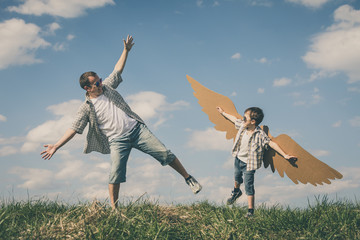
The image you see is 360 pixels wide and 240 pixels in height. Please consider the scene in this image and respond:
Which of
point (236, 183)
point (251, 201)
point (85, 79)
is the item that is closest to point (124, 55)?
point (85, 79)

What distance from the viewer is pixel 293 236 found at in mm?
4262

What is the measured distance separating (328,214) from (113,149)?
318 cm

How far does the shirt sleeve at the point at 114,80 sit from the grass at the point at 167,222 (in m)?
1.95

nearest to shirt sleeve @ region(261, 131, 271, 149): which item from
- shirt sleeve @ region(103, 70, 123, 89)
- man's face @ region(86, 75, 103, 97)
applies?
shirt sleeve @ region(103, 70, 123, 89)

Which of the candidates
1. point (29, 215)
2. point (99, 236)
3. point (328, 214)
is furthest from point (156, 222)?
point (328, 214)

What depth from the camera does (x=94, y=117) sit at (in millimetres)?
5258

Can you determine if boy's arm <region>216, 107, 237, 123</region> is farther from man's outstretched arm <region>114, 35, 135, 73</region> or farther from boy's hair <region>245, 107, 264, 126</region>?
man's outstretched arm <region>114, 35, 135, 73</region>

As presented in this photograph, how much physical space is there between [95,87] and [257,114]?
2.56m

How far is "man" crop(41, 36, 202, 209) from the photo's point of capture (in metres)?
5.14

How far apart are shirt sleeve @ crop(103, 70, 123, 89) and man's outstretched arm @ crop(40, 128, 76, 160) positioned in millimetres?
956

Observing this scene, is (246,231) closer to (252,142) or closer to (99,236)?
(252,142)

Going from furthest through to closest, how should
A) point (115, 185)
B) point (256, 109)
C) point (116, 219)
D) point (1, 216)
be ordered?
point (256, 109) < point (115, 185) < point (1, 216) < point (116, 219)

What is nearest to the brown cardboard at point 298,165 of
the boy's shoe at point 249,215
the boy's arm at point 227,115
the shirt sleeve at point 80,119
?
the boy's arm at point 227,115

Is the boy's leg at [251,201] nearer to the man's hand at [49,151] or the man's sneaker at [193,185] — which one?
the man's sneaker at [193,185]
